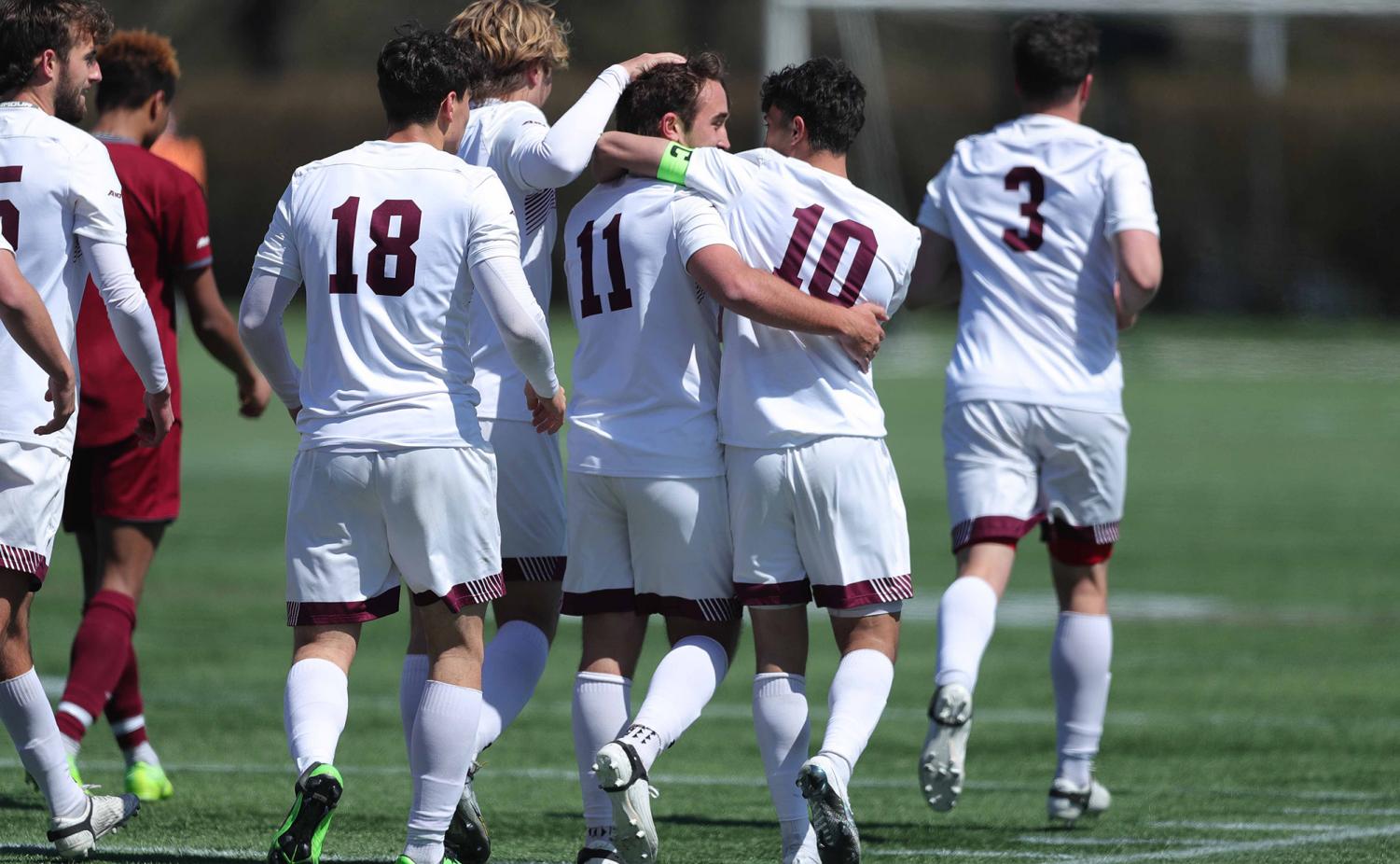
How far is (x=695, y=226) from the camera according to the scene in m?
5.15

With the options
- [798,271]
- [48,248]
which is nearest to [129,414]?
[48,248]

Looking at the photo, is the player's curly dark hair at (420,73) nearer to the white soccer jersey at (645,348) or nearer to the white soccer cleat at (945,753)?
the white soccer jersey at (645,348)

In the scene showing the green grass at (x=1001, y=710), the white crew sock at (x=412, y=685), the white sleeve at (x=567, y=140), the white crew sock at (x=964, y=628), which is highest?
the white sleeve at (x=567, y=140)

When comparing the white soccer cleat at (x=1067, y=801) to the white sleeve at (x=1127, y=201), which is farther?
the white sleeve at (x=1127, y=201)

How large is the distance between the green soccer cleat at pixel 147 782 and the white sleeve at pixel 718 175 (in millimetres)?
2913

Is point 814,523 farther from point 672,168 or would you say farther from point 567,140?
point 567,140

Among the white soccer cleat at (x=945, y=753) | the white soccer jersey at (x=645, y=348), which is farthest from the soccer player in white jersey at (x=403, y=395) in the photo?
the white soccer cleat at (x=945, y=753)

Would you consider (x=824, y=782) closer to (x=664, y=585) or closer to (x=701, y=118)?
(x=664, y=585)

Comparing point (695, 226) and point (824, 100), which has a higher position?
point (824, 100)

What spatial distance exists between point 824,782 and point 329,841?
69.5 inches

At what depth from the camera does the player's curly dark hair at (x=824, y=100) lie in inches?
209

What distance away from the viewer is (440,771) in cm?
499

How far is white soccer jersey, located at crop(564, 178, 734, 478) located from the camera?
205 inches

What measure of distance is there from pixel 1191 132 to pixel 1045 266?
34.4 metres
